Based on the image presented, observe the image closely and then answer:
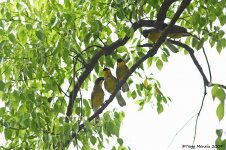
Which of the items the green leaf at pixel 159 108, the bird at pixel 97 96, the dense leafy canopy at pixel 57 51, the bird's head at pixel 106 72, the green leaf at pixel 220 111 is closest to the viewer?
the green leaf at pixel 220 111

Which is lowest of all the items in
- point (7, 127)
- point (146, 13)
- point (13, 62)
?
point (7, 127)

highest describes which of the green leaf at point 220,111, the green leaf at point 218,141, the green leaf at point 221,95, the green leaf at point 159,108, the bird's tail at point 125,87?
the bird's tail at point 125,87

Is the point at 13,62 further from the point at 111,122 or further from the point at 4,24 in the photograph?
the point at 111,122

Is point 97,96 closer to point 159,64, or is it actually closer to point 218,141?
point 159,64

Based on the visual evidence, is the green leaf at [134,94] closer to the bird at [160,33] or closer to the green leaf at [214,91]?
the bird at [160,33]

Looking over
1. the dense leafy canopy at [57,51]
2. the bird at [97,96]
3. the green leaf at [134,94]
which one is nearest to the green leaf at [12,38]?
the dense leafy canopy at [57,51]

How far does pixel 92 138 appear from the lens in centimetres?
326

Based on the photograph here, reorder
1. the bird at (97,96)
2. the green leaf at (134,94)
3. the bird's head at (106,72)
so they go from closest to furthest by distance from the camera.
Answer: the green leaf at (134,94), the bird's head at (106,72), the bird at (97,96)

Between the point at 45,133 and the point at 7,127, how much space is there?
1.40ft

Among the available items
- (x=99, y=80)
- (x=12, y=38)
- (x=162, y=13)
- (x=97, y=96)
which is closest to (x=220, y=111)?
(x=162, y=13)

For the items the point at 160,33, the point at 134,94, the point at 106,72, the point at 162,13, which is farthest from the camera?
the point at 106,72

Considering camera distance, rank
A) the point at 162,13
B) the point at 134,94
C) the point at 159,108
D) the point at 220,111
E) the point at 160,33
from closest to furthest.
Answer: the point at 220,111 → the point at 162,13 → the point at 160,33 → the point at 159,108 → the point at 134,94

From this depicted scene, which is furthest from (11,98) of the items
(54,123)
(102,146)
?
(102,146)

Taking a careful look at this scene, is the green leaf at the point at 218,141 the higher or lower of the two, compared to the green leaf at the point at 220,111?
lower
